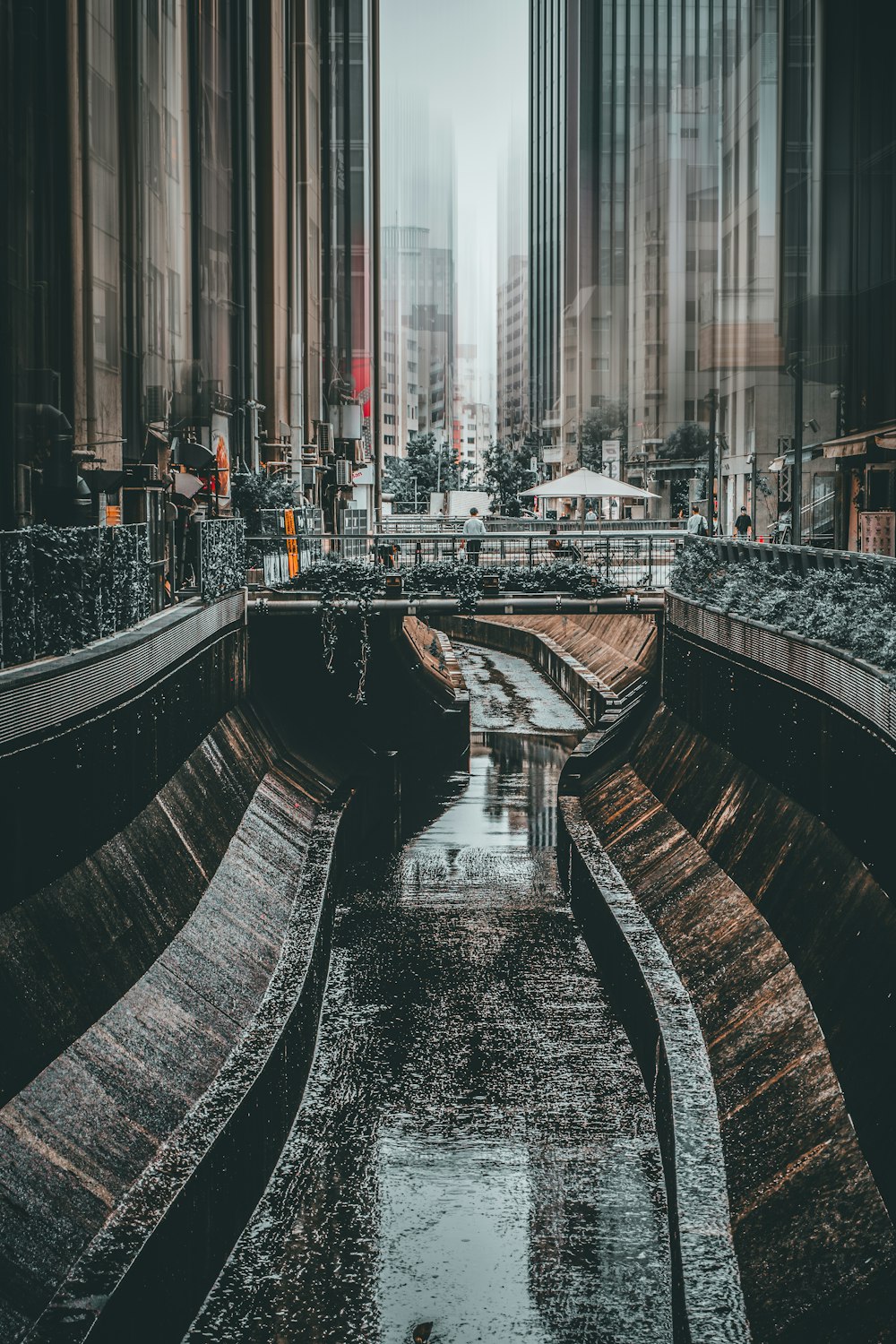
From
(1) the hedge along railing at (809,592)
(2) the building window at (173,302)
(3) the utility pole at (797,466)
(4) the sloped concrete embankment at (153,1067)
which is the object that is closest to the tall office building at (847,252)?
(3) the utility pole at (797,466)

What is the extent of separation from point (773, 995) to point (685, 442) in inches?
3863

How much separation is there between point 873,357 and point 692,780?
27.4m

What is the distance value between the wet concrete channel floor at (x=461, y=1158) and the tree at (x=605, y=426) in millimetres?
97309

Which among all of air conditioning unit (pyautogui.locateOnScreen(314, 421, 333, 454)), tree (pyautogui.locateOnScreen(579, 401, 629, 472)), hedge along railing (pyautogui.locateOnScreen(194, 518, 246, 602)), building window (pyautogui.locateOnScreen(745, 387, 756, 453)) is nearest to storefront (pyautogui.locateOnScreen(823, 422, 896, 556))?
hedge along railing (pyautogui.locateOnScreen(194, 518, 246, 602))

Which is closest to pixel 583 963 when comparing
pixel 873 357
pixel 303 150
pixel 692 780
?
pixel 692 780

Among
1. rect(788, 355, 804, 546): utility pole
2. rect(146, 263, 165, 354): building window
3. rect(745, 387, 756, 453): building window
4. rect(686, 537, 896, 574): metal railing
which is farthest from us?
rect(745, 387, 756, 453): building window

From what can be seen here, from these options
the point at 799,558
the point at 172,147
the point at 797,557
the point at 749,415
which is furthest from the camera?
the point at 749,415

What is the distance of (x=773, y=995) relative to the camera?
14531 mm

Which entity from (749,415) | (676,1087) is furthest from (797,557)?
(749,415)

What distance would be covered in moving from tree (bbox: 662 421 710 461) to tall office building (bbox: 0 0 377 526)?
47743mm

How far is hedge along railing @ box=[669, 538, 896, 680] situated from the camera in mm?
15531

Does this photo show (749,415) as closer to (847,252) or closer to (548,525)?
(847,252)

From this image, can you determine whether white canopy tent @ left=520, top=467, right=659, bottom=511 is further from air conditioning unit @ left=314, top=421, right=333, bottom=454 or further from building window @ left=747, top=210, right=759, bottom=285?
building window @ left=747, top=210, right=759, bottom=285

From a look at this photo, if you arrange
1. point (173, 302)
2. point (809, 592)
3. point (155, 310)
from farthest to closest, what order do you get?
point (173, 302) < point (155, 310) < point (809, 592)
